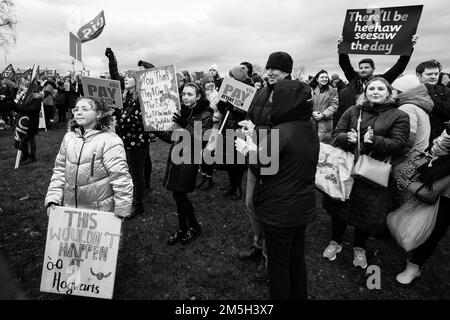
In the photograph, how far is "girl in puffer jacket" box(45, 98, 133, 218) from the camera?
277cm

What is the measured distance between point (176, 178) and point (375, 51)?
378cm

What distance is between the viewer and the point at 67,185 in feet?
9.52

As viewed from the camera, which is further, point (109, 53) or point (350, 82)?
point (350, 82)

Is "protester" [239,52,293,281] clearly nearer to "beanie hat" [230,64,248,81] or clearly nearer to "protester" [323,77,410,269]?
"protester" [323,77,410,269]

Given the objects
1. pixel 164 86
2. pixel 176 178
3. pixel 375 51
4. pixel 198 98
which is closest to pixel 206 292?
pixel 176 178

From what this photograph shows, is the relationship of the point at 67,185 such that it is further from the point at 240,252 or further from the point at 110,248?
the point at 240,252

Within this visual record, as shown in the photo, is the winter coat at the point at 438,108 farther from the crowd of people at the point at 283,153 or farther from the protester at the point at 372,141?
the protester at the point at 372,141

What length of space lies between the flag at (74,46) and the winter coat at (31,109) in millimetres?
2424

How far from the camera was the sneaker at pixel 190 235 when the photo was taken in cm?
404

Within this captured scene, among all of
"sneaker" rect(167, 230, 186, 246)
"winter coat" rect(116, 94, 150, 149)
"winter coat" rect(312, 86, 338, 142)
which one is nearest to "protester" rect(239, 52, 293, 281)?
"sneaker" rect(167, 230, 186, 246)

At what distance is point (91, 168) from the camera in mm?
2789

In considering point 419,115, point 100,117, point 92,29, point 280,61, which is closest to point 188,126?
point 100,117

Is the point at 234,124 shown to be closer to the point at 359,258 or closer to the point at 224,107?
the point at 224,107

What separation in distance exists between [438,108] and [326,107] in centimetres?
289
